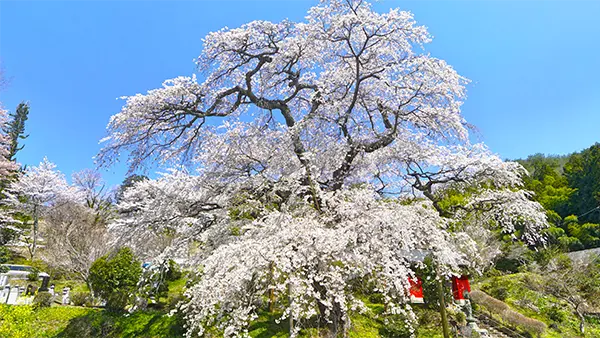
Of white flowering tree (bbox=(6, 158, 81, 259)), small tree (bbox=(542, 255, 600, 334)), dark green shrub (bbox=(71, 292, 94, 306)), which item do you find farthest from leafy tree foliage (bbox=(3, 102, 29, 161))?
small tree (bbox=(542, 255, 600, 334))

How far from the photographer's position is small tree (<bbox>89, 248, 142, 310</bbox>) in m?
8.42

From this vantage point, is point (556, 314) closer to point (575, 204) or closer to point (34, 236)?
point (575, 204)

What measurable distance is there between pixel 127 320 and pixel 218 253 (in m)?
4.98

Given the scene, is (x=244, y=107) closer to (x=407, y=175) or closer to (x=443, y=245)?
(x=407, y=175)

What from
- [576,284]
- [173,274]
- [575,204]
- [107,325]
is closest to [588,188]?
[575,204]

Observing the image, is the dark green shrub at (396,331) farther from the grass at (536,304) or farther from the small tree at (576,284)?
the small tree at (576,284)

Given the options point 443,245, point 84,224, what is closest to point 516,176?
point 443,245

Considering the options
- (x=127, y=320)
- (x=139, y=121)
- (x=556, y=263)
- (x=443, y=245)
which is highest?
(x=139, y=121)

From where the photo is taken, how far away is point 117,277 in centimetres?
850

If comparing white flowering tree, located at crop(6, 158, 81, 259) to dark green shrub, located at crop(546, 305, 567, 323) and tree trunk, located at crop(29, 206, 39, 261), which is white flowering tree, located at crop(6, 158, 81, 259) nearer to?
tree trunk, located at crop(29, 206, 39, 261)

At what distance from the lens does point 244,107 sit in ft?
28.1

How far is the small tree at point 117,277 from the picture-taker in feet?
27.6

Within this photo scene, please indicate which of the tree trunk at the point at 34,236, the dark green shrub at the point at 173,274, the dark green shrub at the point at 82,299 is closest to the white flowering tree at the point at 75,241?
the dark green shrub at the point at 82,299

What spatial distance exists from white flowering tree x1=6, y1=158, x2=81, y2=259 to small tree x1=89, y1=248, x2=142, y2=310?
14.2m
